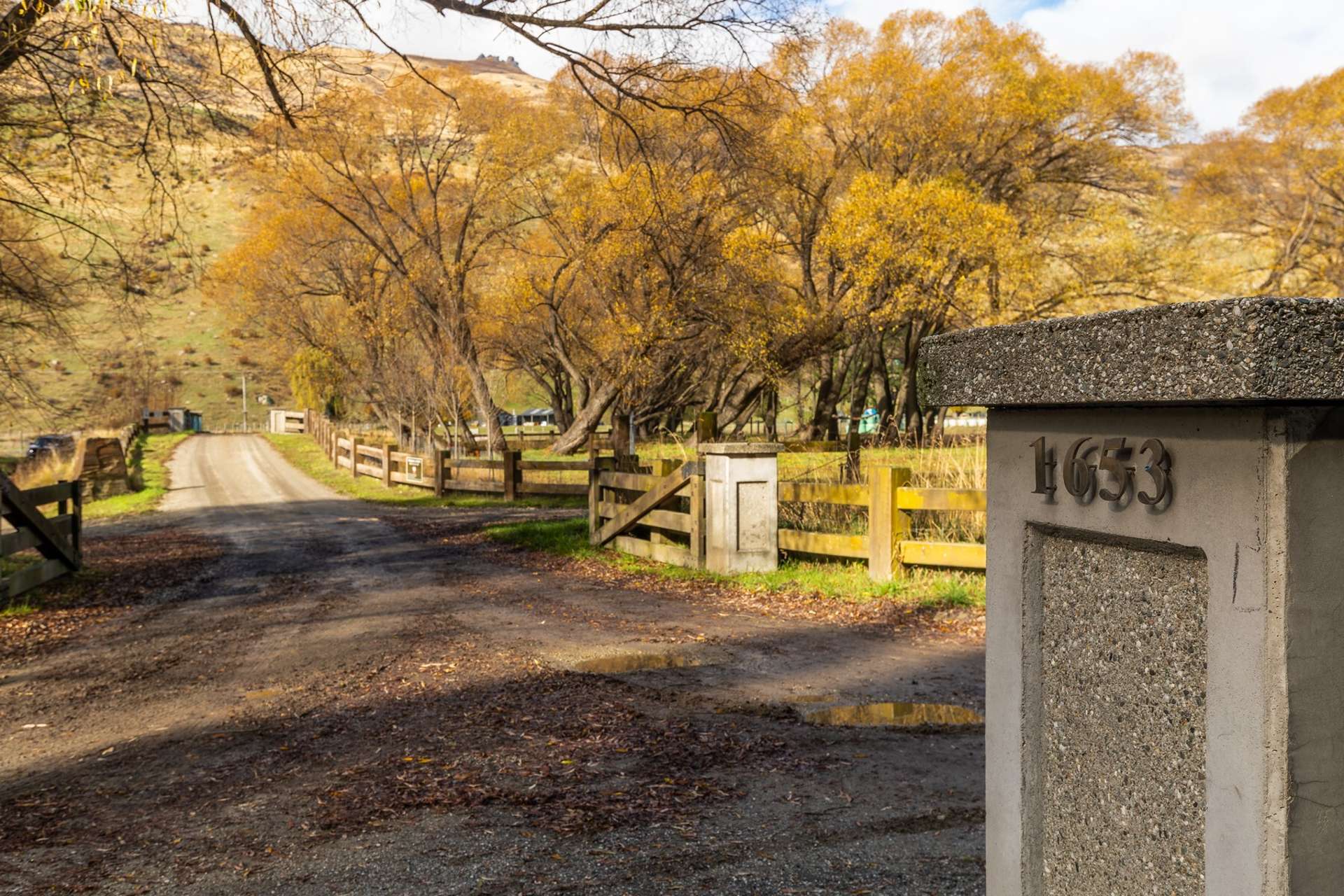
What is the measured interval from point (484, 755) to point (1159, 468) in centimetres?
430

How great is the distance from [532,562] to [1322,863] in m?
12.3

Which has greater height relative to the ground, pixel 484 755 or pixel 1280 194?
pixel 1280 194

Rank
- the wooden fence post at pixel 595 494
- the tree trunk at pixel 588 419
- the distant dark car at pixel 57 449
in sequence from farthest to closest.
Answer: the tree trunk at pixel 588 419
the distant dark car at pixel 57 449
the wooden fence post at pixel 595 494

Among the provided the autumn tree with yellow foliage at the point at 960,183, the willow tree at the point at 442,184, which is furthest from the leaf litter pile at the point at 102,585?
the autumn tree with yellow foliage at the point at 960,183

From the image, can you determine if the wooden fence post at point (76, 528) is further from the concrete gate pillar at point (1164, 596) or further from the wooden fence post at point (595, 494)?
the concrete gate pillar at point (1164, 596)

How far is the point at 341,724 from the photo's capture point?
6.20 m

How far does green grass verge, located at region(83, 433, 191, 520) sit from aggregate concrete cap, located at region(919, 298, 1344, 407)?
22.8 m

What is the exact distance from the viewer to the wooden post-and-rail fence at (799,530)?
9.89 meters

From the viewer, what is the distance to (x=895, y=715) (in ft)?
20.5

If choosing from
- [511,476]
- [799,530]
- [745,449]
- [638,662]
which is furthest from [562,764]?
[511,476]

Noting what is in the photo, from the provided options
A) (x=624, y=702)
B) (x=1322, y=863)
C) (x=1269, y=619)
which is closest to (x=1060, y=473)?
(x=1269, y=619)

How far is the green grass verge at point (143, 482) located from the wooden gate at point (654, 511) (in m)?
12.7

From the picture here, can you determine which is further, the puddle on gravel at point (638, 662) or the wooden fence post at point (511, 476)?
the wooden fence post at point (511, 476)

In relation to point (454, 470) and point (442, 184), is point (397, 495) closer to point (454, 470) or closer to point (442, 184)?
point (454, 470)
